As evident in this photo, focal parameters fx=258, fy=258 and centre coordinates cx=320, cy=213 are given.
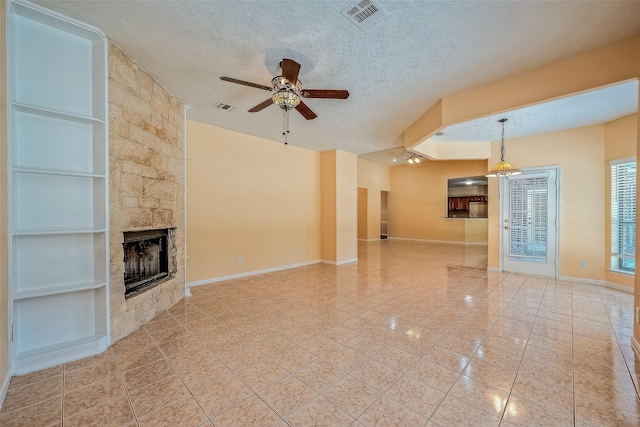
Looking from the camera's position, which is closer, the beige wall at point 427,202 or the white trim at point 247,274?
the white trim at point 247,274

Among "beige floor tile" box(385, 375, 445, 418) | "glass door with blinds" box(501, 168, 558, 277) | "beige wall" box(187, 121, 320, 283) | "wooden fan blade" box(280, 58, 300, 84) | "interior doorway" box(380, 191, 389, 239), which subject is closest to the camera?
"beige floor tile" box(385, 375, 445, 418)

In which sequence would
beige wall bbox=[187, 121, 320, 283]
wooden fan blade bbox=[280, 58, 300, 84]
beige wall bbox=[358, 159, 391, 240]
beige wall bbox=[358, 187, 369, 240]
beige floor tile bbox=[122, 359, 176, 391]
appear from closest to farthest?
1. beige floor tile bbox=[122, 359, 176, 391]
2. wooden fan blade bbox=[280, 58, 300, 84]
3. beige wall bbox=[187, 121, 320, 283]
4. beige wall bbox=[358, 159, 391, 240]
5. beige wall bbox=[358, 187, 369, 240]

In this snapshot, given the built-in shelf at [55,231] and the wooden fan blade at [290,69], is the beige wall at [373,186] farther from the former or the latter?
the built-in shelf at [55,231]

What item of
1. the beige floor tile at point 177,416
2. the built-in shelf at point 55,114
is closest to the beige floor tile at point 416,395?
the beige floor tile at point 177,416

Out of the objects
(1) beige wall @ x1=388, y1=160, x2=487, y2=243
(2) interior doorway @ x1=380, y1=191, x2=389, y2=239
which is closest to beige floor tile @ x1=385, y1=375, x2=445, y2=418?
(1) beige wall @ x1=388, y1=160, x2=487, y2=243

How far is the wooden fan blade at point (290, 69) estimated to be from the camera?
2.40m

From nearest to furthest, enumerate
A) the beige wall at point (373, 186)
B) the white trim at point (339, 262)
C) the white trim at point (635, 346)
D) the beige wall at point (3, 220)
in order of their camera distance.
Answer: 1. the beige wall at point (3, 220)
2. the white trim at point (635, 346)
3. the white trim at point (339, 262)
4. the beige wall at point (373, 186)

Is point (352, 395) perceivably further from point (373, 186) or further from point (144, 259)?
point (373, 186)

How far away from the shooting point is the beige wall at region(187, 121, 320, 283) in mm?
4422

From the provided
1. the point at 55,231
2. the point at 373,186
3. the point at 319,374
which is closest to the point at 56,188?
the point at 55,231

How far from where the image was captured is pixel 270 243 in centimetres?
553

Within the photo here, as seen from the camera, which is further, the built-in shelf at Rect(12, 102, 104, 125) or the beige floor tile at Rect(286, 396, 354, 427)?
the built-in shelf at Rect(12, 102, 104, 125)

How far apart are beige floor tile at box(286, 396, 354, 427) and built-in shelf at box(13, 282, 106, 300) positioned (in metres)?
2.07

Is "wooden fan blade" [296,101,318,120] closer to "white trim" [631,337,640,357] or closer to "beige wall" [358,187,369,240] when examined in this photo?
"white trim" [631,337,640,357]
